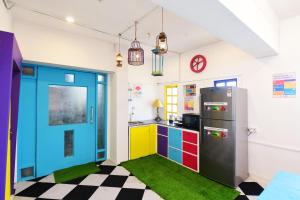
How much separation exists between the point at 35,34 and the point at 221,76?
11.8ft

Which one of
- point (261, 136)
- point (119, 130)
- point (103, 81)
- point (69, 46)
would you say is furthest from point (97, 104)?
point (261, 136)

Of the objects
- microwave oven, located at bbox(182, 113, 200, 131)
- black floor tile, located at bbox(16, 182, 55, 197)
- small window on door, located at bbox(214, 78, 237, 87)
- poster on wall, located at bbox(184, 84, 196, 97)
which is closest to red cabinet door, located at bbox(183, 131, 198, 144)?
microwave oven, located at bbox(182, 113, 200, 131)

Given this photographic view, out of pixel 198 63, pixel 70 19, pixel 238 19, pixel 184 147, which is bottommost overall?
pixel 184 147

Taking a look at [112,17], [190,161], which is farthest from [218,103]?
[112,17]

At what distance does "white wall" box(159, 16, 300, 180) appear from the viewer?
93.0 inches

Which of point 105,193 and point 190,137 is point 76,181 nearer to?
point 105,193

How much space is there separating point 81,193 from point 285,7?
411 centimetres

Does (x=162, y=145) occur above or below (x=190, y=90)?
below

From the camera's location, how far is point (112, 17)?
2408mm

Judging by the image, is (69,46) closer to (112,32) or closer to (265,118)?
(112,32)

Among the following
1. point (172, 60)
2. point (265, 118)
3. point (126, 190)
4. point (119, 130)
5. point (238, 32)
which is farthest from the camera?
point (172, 60)

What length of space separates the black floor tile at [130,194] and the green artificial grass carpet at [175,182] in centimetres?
24

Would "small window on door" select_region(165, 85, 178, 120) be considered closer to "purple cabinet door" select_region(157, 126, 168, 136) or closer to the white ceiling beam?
"purple cabinet door" select_region(157, 126, 168, 136)

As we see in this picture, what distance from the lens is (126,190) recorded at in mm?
2480
